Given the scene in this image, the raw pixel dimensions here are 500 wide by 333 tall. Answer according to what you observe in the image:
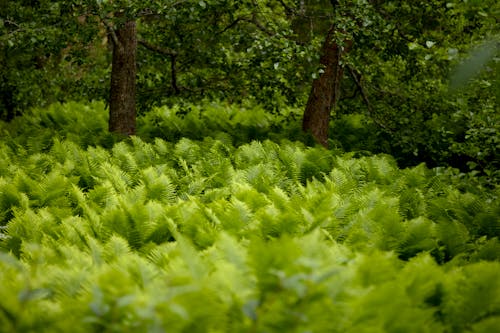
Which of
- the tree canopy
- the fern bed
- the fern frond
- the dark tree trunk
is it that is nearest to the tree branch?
the tree canopy

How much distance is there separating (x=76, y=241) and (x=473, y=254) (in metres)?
3.23

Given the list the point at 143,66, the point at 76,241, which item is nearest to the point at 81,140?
the point at 143,66

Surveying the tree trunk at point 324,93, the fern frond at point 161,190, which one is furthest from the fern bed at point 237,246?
the tree trunk at point 324,93

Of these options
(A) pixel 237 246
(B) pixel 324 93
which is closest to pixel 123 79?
(B) pixel 324 93

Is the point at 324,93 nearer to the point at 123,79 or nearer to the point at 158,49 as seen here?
the point at 158,49

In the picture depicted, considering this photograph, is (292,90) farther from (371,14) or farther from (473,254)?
(473,254)

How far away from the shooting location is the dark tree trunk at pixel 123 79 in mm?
8156

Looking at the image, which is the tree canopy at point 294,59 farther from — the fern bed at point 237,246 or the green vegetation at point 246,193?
the fern bed at point 237,246

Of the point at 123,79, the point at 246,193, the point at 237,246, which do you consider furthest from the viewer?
the point at 123,79

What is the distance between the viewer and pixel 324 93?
8.76 m

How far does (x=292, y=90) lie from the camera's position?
905cm

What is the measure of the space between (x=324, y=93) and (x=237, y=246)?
6.15 metres

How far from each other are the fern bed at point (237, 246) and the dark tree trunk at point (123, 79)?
45 centimetres

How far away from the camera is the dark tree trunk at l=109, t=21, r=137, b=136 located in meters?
8.16
